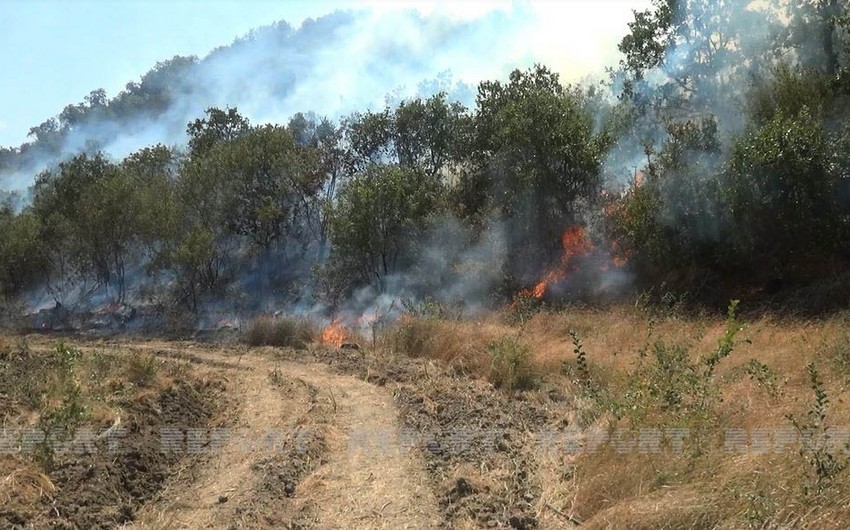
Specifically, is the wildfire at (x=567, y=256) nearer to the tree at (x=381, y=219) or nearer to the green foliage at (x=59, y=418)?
the tree at (x=381, y=219)

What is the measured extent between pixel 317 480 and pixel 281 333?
10875 millimetres

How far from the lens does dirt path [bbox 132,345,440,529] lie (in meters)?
4.97

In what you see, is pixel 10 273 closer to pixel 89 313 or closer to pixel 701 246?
pixel 89 313

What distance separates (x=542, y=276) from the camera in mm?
19875

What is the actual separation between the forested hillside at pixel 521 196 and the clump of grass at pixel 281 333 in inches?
197

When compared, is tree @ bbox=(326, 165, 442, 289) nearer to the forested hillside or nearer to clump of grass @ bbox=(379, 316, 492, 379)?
the forested hillside

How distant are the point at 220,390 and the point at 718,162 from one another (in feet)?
43.2

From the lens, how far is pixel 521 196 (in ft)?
67.9

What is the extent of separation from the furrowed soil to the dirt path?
0.02m

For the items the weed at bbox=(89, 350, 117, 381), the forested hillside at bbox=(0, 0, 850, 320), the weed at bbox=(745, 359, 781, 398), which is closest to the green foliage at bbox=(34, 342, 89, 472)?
the weed at bbox=(89, 350, 117, 381)

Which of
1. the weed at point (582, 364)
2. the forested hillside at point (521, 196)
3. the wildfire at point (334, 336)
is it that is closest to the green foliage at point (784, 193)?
the forested hillside at point (521, 196)

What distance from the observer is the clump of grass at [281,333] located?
1600 centimetres

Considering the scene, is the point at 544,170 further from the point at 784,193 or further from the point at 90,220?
the point at 90,220

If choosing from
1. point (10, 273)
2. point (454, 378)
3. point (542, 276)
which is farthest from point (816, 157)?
point (10, 273)
